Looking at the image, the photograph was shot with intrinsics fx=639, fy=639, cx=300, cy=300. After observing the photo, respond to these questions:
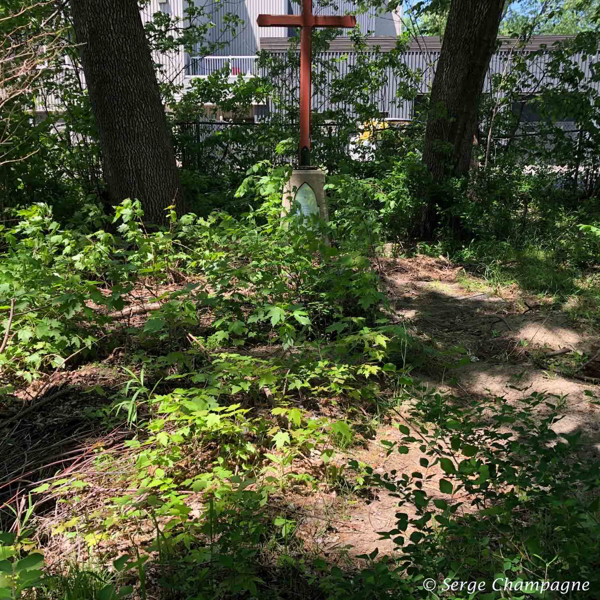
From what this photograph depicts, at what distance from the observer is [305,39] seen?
282 inches

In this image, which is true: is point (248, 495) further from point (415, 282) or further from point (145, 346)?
point (415, 282)

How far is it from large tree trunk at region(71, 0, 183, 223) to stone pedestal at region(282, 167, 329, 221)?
4.53 ft

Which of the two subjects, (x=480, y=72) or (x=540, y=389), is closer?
(x=540, y=389)

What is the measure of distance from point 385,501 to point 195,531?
3.26 feet

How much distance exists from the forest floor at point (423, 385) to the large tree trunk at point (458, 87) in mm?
2363

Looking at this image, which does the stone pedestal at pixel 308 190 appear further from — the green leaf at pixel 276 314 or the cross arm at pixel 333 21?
the green leaf at pixel 276 314

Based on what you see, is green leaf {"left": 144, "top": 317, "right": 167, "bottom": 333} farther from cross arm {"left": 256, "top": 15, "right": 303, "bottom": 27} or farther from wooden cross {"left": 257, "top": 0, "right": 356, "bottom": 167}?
cross arm {"left": 256, "top": 15, "right": 303, "bottom": 27}

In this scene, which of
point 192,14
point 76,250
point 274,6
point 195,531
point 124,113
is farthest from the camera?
point 274,6

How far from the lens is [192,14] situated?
37.1 ft

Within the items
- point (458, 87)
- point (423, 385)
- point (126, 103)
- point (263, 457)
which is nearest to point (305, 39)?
point (126, 103)

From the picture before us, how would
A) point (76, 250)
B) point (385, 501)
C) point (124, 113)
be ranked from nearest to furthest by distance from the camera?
point (385, 501)
point (76, 250)
point (124, 113)

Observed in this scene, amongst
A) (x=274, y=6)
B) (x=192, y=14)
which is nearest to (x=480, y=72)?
(x=192, y=14)

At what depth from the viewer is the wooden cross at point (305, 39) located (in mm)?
7152

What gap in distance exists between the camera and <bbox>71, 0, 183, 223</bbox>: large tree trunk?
6898mm
